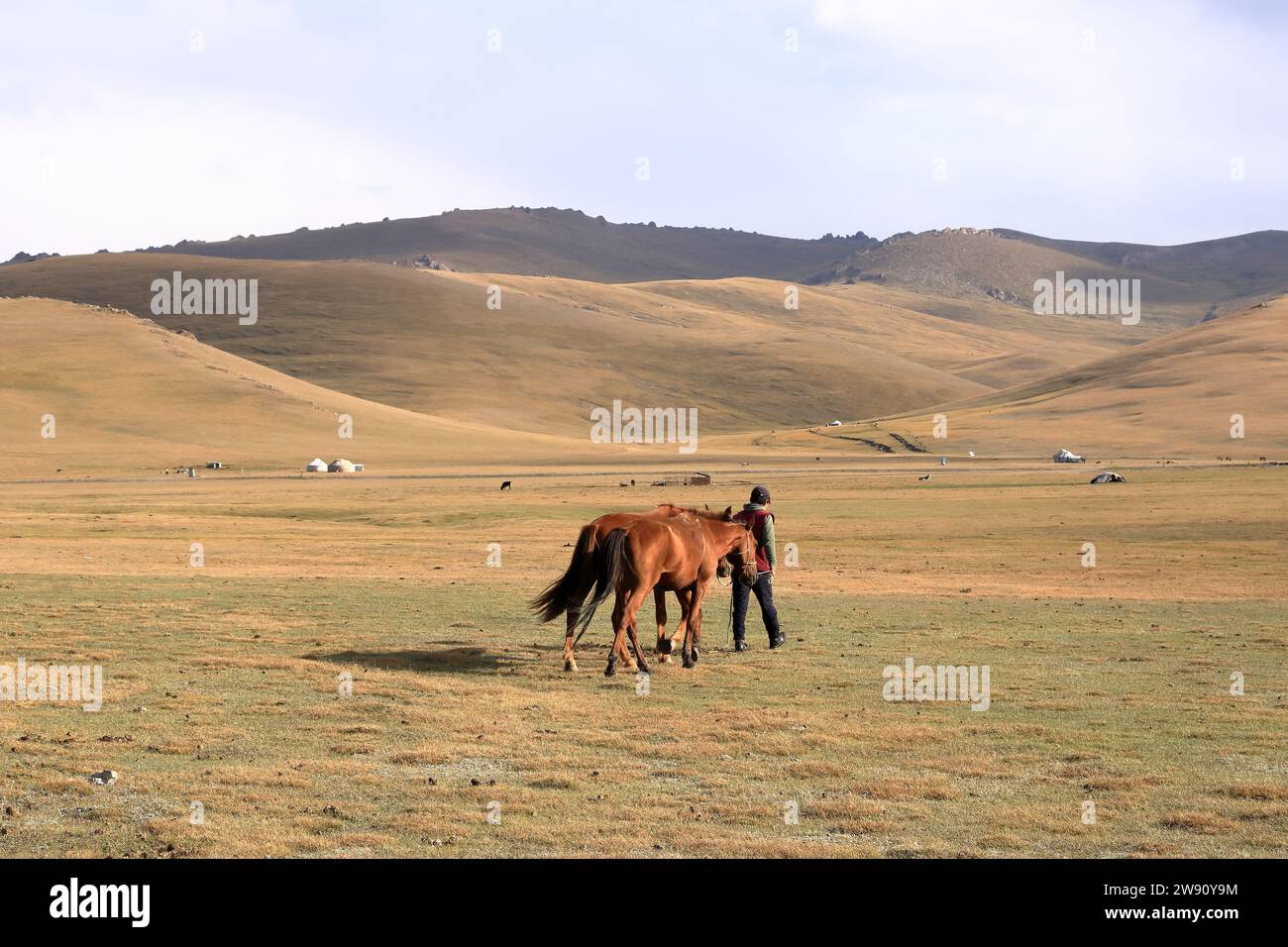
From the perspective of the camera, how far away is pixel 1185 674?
17.6 m

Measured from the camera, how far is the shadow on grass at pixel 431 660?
17.7 metres

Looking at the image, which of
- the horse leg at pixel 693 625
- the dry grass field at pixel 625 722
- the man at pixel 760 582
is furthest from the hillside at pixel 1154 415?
the horse leg at pixel 693 625

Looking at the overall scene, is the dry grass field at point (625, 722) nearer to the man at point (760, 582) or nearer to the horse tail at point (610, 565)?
the man at point (760, 582)

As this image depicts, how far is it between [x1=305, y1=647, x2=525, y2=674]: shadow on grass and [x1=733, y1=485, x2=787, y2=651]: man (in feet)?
11.5

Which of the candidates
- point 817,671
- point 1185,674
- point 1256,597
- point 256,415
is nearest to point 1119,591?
point 1256,597

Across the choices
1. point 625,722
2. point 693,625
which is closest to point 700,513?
point 693,625

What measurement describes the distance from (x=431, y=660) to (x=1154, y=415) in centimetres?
15004

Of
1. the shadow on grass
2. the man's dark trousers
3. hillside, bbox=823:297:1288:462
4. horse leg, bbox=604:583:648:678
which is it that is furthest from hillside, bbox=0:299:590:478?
horse leg, bbox=604:583:648:678

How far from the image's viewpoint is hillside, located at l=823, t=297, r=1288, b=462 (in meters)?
134

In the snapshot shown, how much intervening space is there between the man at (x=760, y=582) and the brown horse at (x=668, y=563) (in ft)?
1.99

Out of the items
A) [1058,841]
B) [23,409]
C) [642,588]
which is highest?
[23,409]

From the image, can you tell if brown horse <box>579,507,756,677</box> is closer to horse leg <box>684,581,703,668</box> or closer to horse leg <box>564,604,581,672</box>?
horse leg <box>684,581,703,668</box>
